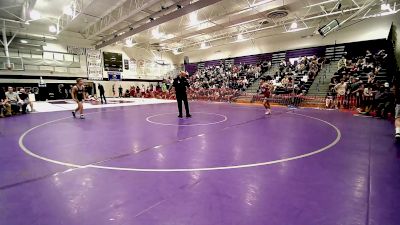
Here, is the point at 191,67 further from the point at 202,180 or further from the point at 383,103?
the point at 202,180

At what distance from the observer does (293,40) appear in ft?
67.6

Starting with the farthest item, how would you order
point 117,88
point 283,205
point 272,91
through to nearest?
point 117,88
point 272,91
point 283,205

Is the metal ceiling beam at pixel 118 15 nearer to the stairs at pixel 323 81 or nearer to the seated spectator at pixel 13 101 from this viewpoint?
the seated spectator at pixel 13 101

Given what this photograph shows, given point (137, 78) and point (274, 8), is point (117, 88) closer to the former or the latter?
point (137, 78)

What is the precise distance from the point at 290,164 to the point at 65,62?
2459 centimetres

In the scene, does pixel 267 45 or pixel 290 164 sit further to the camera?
pixel 267 45

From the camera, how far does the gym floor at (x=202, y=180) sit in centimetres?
214

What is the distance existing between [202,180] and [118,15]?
17.3 m

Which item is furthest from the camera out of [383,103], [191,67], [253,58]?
[191,67]

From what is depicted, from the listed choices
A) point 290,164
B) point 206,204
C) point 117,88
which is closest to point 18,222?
point 206,204

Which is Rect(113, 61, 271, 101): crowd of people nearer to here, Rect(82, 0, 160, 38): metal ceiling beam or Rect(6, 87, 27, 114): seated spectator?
Rect(82, 0, 160, 38): metal ceiling beam

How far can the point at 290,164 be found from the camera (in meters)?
3.49

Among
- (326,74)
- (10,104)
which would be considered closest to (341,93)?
(326,74)

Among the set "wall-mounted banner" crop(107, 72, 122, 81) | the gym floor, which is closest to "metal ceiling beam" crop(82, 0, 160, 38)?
"wall-mounted banner" crop(107, 72, 122, 81)
